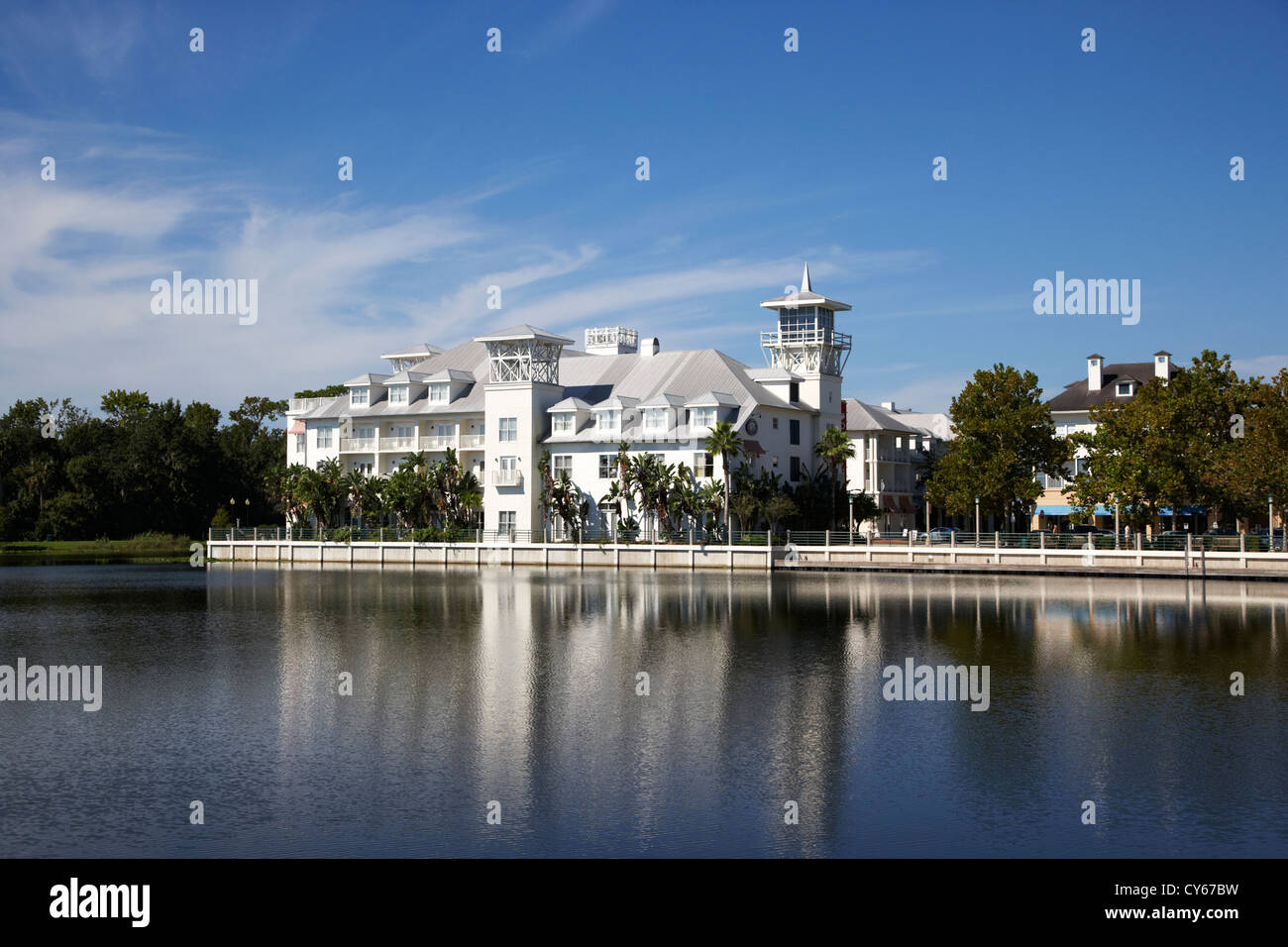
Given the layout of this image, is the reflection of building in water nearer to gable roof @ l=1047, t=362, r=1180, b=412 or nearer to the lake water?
the lake water

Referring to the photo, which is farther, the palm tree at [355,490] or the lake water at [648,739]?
the palm tree at [355,490]

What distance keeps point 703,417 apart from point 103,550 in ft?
177

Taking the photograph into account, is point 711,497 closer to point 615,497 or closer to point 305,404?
point 615,497

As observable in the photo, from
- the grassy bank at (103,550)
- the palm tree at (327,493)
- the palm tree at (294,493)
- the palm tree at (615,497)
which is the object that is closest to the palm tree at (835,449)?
the palm tree at (615,497)

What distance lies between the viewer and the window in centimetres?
7874

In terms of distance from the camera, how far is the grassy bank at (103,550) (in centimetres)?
9738

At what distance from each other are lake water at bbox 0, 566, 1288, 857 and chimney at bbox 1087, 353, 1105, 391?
172 feet

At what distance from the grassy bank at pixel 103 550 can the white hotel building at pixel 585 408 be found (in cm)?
1691
